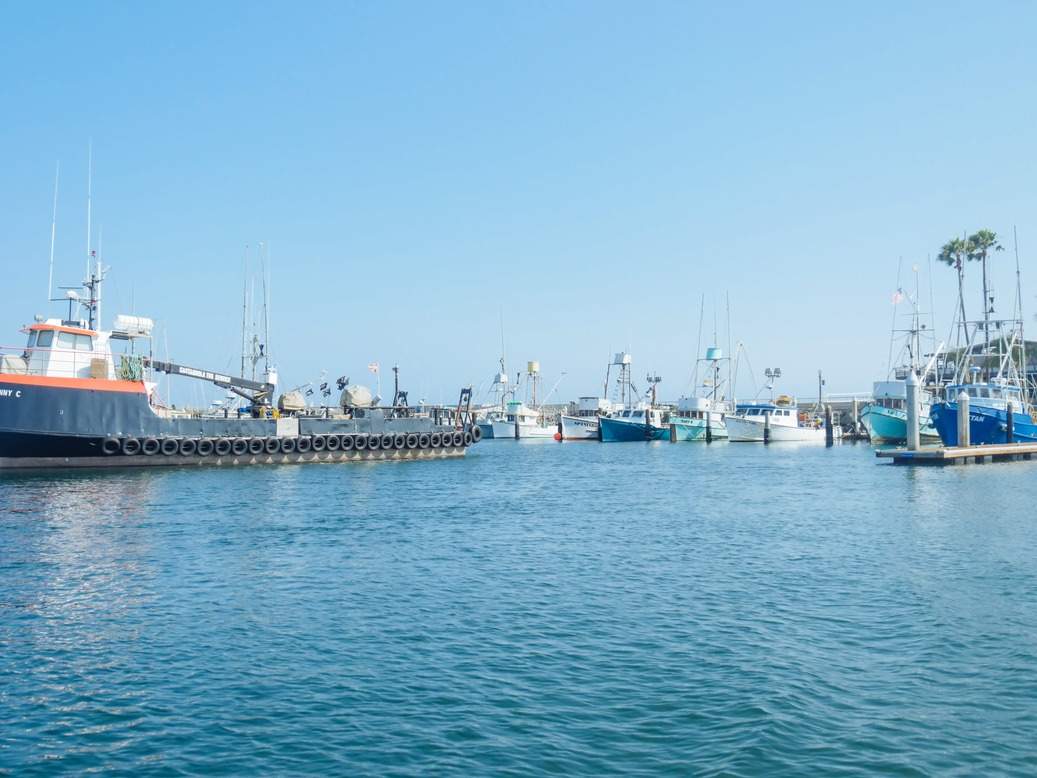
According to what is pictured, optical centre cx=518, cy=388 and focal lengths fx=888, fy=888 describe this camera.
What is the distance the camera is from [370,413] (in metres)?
68.7

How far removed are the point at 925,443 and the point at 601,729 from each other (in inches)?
3252

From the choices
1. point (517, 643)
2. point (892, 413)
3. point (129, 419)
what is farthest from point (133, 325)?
point (892, 413)

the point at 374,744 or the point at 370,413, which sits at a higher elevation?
the point at 370,413

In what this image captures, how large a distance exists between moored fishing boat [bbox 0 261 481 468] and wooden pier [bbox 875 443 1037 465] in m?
36.0

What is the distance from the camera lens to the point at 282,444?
61.2 metres

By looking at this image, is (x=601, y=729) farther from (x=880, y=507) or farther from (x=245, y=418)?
(x=245, y=418)

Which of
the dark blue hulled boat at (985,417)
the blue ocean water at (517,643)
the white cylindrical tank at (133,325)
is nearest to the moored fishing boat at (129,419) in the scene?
the white cylindrical tank at (133,325)

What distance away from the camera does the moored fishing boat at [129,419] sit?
48.5 meters

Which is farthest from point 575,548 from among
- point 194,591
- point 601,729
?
point 601,729

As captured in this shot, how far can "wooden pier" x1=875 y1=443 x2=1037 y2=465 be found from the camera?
5662 centimetres

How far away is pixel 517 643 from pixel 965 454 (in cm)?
5032

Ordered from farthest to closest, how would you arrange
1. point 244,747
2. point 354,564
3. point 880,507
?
point 880,507 → point 354,564 → point 244,747

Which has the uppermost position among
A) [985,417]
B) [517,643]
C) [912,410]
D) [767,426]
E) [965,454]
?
[912,410]

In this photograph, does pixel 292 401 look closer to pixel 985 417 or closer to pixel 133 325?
pixel 133 325
